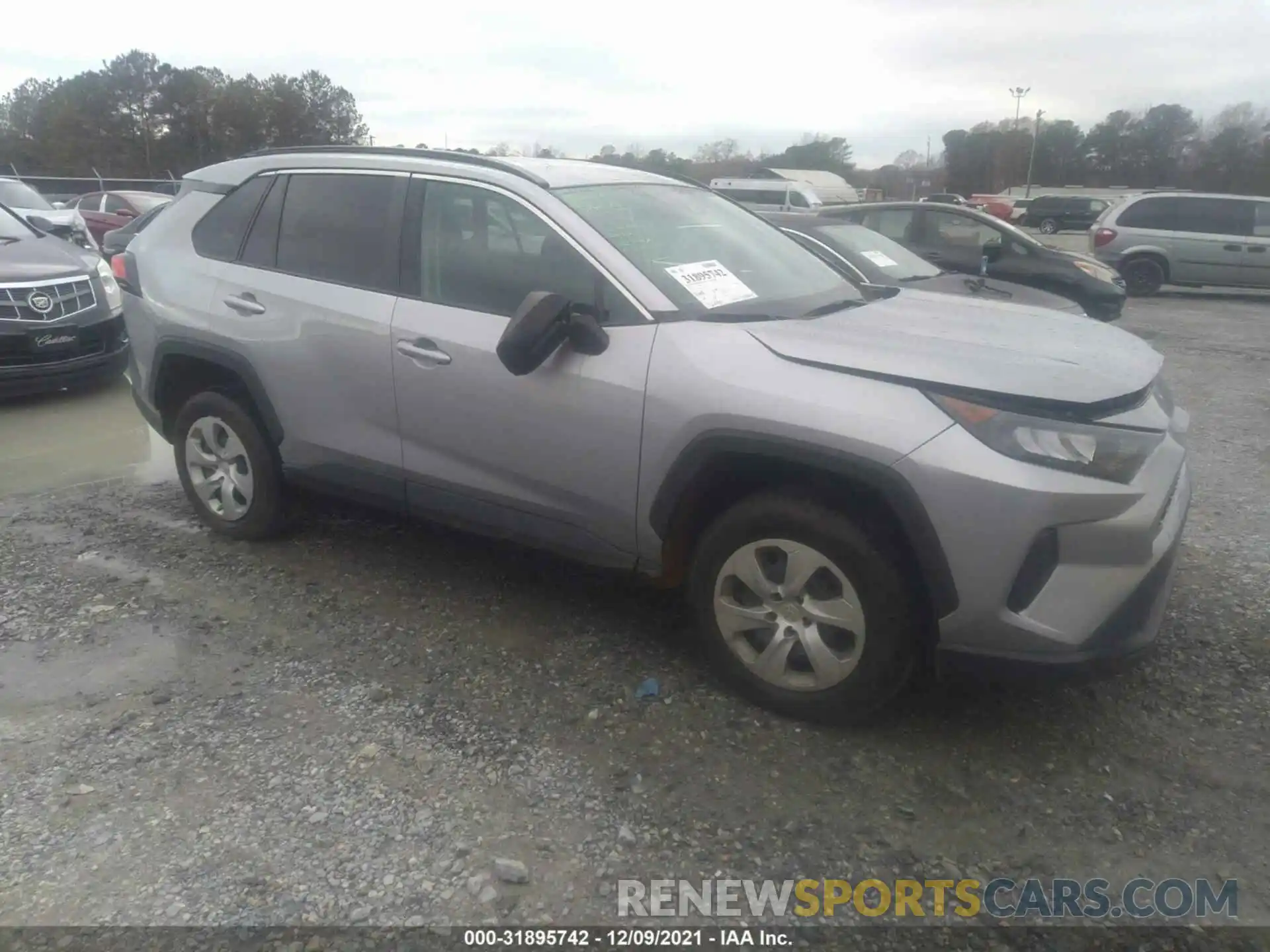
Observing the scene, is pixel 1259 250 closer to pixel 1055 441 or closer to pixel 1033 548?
pixel 1055 441

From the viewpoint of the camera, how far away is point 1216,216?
49.6ft

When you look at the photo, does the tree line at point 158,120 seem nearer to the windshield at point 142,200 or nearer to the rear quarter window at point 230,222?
the windshield at point 142,200

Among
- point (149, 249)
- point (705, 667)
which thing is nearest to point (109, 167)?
point (149, 249)

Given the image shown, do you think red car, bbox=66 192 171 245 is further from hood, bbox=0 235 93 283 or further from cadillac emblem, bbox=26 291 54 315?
cadillac emblem, bbox=26 291 54 315

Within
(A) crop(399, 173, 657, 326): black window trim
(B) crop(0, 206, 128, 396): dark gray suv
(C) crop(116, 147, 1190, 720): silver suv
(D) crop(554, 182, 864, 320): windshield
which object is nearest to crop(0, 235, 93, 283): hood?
(B) crop(0, 206, 128, 396): dark gray suv

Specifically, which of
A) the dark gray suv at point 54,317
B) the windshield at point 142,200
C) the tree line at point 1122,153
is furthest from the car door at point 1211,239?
the tree line at point 1122,153

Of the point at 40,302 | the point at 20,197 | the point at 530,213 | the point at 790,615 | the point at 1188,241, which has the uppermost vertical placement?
the point at 530,213

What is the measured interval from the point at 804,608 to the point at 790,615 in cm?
6

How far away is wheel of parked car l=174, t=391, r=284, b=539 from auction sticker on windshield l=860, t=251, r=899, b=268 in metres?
4.99

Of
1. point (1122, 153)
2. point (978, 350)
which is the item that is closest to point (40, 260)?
point (978, 350)

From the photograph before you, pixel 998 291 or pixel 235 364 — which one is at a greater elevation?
pixel 235 364

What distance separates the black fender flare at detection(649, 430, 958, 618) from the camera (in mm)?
2713

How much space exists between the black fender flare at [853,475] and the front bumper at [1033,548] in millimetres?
26

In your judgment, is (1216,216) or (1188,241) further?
(1188,241)
